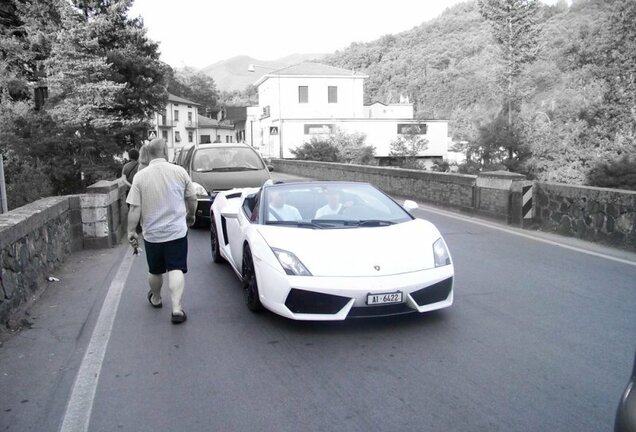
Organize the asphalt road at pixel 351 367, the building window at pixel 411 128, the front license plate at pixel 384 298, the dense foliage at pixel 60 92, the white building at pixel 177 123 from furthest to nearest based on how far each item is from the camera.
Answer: the white building at pixel 177 123 < the building window at pixel 411 128 < the dense foliage at pixel 60 92 < the front license plate at pixel 384 298 < the asphalt road at pixel 351 367

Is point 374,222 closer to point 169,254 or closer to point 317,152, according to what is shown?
point 169,254

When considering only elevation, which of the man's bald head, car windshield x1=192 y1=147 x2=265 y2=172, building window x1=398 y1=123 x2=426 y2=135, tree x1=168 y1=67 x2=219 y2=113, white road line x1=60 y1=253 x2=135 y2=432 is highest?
tree x1=168 y1=67 x2=219 y2=113

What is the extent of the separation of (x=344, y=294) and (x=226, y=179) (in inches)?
307

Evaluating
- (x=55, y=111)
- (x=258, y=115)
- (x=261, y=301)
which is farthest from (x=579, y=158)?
(x=258, y=115)

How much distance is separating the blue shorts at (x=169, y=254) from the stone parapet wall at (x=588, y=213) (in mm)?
6714

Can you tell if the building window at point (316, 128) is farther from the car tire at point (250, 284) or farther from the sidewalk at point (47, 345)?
the car tire at point (250, 284)

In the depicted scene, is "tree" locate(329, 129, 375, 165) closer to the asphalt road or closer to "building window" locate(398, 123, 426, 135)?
"building window" locate(398, 123, 426, 135)

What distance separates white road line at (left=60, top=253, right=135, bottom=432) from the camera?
3.58m

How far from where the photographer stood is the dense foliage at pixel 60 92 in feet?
70.2

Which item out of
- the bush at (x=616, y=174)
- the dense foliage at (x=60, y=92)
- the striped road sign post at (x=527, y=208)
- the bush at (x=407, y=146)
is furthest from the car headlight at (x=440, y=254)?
the bush at (x=407, y=146)

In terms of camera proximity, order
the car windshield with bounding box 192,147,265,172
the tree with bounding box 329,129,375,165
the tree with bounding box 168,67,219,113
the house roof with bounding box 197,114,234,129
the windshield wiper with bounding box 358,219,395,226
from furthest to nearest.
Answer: the tree with bounding box 168,67,219,113
the house roof with bounding box 197,114,234,129
the tree with bounding box 329,129,375,165
the car windshield with bounding box 192,147,265,172
the windshield wiper with bounding box 358,219,395,226

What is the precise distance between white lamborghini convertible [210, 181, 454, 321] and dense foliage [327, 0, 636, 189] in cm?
2780

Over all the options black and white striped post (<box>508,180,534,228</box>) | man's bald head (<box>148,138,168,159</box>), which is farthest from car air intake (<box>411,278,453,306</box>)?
black and white striped post (<box>508,180,534,228</box>)

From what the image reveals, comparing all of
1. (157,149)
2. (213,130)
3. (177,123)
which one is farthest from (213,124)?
(157,149)
